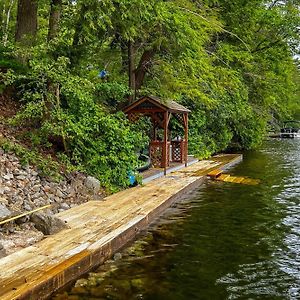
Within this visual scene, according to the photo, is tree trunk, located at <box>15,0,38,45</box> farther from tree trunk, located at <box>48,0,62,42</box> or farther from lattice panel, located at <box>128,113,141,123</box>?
lattice panel, located at <box>128,113,141,123</box>

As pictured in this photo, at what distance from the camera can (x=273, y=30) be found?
25.1 m

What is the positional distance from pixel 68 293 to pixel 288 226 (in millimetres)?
5001

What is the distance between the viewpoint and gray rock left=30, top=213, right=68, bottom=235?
21.6 feet

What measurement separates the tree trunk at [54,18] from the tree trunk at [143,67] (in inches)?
197

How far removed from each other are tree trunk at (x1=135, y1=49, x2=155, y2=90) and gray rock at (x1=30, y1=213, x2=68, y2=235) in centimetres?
960

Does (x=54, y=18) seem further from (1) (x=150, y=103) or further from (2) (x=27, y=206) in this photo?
(2) (x=27, y=206)

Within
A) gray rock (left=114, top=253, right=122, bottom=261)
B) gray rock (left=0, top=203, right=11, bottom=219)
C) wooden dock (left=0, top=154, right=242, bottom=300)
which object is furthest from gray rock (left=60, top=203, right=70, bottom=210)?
gray rock (left=114, top=253, right=122, bottom=261)

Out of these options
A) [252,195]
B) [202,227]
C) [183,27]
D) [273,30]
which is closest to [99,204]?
[202,227]

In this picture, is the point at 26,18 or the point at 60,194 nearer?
the point at 60,194

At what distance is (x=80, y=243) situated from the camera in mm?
6109

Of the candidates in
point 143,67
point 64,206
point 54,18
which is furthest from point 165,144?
point 64,206

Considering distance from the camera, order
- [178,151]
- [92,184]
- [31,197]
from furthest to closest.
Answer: [178,151]
[92,184]
[31,197]

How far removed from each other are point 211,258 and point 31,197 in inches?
135

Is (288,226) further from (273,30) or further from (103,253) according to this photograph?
(273,30)
